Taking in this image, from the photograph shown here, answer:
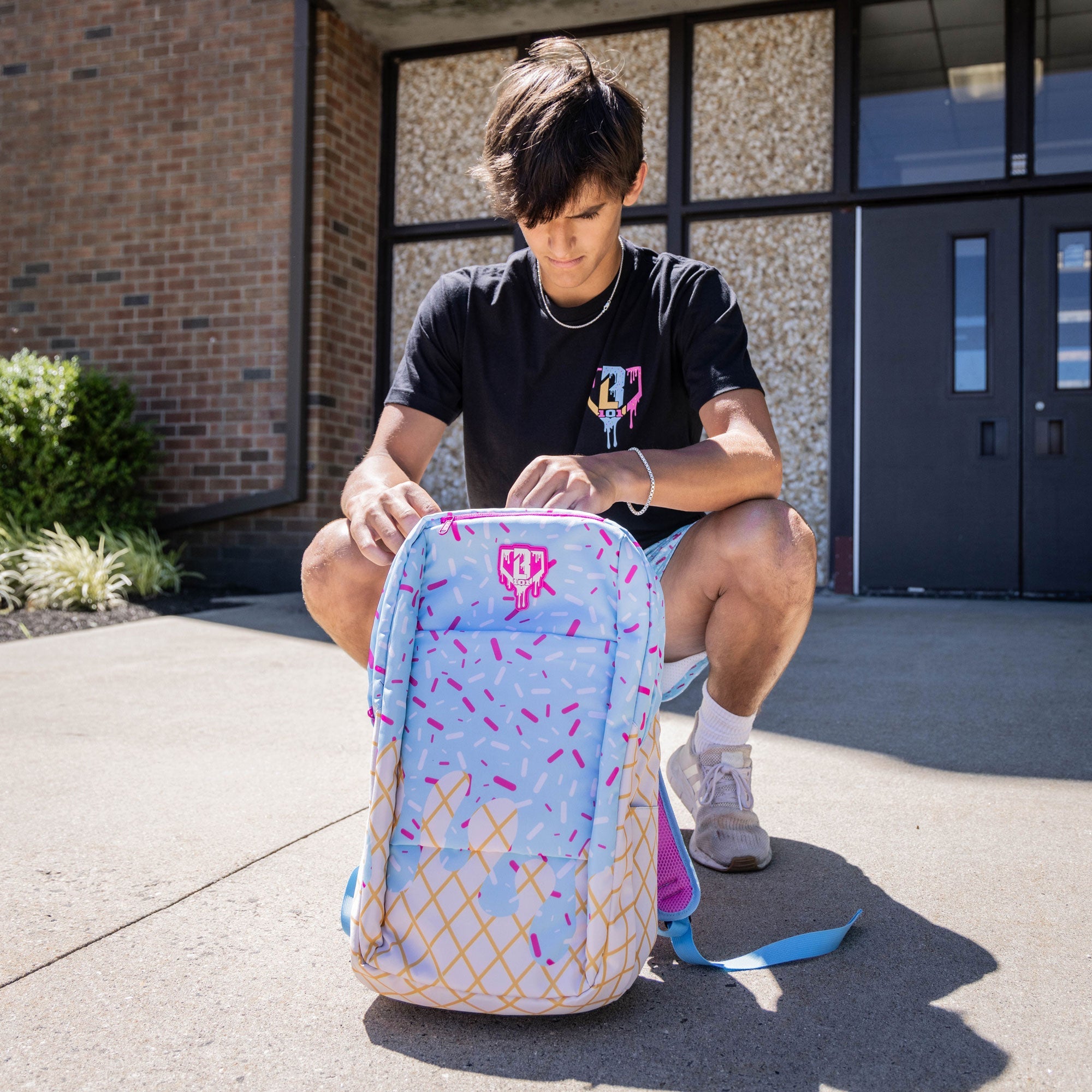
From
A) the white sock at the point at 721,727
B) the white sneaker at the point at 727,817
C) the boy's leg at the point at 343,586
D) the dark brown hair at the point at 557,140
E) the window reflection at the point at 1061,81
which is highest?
the window reflection at the point at 1061,81

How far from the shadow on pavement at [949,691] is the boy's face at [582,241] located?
1364 millimetres

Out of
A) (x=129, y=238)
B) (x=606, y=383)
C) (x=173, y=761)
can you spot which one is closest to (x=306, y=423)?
(x=129, y=238)

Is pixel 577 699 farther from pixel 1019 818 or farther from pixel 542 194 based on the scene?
pixel 1019 818

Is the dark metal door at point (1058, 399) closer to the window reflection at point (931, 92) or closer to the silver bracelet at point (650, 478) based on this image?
the window reflection at point (931, 92)

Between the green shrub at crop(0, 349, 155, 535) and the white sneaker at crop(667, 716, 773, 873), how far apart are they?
15.9ft

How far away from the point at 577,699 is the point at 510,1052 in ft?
1.39

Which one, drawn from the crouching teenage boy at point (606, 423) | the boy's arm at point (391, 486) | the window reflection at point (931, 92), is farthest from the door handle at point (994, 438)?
the boy's arm at point (391, 486)

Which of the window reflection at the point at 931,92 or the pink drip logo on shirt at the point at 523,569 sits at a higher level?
the window reflection at the point at 931,92

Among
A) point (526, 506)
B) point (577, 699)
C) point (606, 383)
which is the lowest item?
point (577, 699)

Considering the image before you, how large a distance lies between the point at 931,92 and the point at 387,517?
18.0 feet

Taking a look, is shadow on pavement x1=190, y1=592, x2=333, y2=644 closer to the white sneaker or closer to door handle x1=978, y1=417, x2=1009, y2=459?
the white sneaker

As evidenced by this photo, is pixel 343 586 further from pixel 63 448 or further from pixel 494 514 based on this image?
pixel 63 448

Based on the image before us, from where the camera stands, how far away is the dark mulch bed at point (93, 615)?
4.55m

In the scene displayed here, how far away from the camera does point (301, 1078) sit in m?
1.17
